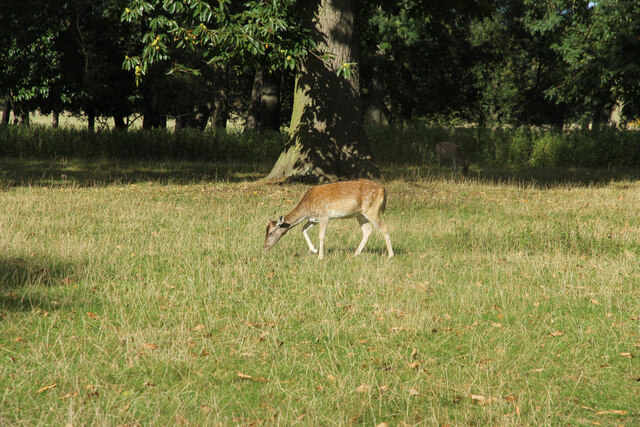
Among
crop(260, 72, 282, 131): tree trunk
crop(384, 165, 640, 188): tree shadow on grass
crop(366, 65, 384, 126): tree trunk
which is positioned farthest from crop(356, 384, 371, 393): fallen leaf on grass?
crop(366, 65, 384, 126): tree trunk

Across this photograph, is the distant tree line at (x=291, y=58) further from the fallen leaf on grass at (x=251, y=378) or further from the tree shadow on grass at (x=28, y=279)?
the fallen leaf on grass at (x=251, y=378)

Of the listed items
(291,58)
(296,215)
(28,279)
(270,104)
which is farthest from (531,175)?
(28,279)

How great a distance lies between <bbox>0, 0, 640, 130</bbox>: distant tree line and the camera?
16.0m

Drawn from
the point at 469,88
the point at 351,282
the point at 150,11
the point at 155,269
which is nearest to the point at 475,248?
the point at 351,282

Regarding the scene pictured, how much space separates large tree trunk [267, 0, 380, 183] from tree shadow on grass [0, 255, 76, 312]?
33.7 feet

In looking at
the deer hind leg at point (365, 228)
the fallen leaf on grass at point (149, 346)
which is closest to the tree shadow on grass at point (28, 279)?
the fallen leaf on grass at point (149, 346)

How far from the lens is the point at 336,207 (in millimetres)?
10484

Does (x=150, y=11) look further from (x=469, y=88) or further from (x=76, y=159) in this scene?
(x=469, y=88)

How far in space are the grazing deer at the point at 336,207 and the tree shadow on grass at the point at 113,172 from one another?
969cm

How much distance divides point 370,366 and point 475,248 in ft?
18.9

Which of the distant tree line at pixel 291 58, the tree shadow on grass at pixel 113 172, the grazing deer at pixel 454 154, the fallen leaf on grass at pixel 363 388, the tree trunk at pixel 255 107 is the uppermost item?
the distant tree line at pixel 291 58

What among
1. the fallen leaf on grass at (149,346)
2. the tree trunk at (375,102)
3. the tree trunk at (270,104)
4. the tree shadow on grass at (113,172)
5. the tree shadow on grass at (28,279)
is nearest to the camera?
the fallen leaf on grass at (149,346)

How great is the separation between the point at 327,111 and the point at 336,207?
373 inches

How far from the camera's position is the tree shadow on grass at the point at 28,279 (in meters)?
7.84
